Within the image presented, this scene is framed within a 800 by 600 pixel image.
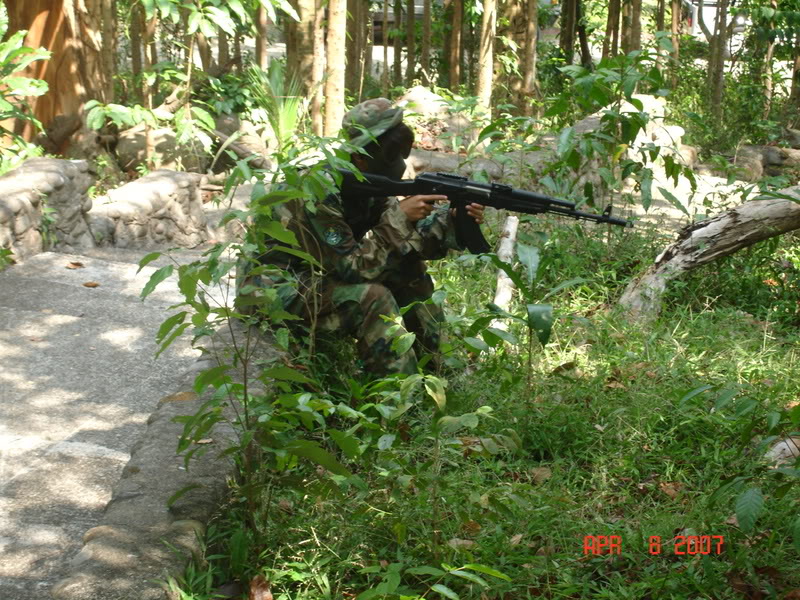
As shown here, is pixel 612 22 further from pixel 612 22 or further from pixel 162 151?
pixel 162 151

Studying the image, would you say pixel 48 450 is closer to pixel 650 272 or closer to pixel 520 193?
pixel 520 193

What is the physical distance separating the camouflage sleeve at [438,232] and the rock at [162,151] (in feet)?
19.5

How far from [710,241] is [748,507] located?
2.88 m

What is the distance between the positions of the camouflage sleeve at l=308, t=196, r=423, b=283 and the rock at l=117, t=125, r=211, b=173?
5893 mm

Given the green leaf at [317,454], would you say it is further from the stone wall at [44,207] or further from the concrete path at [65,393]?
the stone wall at [44,207]

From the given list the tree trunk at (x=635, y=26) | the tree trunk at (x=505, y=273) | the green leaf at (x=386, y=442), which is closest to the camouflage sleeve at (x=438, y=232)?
the tree trunk at (x=505, y=273)

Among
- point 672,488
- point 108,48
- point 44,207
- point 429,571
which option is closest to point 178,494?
point 429,571

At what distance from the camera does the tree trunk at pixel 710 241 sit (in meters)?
5.04

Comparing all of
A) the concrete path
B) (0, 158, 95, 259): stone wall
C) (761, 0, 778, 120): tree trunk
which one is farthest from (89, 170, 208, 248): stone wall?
(761, 0, 778, 120): tree trunk

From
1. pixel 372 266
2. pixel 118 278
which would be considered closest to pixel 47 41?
pixel 118 278

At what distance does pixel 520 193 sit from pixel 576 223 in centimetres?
230

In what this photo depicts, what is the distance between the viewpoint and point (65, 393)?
4309mm

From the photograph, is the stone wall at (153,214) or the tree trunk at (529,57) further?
the tree trunk at (529,57)

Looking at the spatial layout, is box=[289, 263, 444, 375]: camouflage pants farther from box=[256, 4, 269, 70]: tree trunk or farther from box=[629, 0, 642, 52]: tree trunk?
box=[629, 0, 642, 52]: tree trunk
